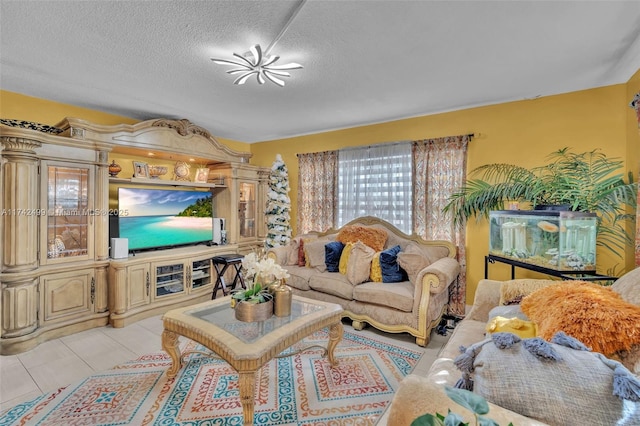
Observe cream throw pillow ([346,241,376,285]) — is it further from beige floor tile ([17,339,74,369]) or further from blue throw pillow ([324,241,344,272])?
beige floor tile ([17,339,74,369])

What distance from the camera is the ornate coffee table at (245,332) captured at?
5.50 ft

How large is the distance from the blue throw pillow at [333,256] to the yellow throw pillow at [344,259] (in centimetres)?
6

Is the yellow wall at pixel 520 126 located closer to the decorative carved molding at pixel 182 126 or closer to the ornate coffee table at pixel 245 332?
the decorative carved molding at pixel 182 126

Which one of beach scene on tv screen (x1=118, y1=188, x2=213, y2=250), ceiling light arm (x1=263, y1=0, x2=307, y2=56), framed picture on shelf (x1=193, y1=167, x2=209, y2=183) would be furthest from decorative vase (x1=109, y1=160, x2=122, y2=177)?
ceiling light arm (x1=263, y1=0, x2=307, y2=56)

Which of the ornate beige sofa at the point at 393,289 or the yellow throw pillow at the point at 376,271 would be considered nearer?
the ornate beige sofa at the point at 393,289

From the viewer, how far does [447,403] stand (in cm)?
80

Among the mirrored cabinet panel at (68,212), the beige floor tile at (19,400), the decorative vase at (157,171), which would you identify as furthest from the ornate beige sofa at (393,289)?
the beige floor tile at (19,400)

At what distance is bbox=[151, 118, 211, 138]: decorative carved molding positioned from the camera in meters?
3.75

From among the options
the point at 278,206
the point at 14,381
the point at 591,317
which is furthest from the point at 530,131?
the point at 14,381

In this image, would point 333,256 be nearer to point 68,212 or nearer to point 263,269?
point 263,269

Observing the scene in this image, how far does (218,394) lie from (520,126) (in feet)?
12.6

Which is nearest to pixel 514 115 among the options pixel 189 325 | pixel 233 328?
pixel 233 328

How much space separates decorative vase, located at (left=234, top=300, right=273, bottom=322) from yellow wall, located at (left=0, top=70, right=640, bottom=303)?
260 centimetres

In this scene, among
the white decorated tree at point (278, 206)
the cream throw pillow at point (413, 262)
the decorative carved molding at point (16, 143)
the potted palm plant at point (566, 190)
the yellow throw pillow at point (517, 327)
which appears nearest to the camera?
the yellow throw pillow at point (517, 327)
